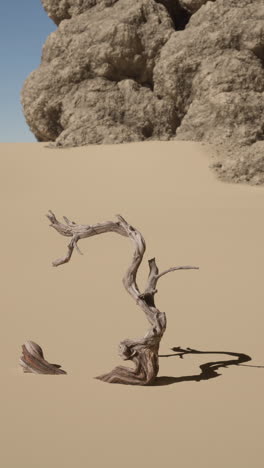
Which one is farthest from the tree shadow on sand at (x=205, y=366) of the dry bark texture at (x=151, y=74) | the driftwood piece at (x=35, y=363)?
the dry bark texture at (x=151, y=74)

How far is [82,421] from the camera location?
304cm

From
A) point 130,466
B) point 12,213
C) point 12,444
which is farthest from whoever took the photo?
point 12,213

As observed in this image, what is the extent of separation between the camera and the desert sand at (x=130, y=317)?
2.84 metres

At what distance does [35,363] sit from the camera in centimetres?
380

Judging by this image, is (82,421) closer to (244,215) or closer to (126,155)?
(244,215)

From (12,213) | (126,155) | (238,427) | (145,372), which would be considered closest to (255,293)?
(145,372)

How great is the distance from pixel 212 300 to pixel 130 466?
10.0ft

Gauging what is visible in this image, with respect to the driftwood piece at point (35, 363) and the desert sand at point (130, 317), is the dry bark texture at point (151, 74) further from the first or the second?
the driftwood piece at point (35, 363)

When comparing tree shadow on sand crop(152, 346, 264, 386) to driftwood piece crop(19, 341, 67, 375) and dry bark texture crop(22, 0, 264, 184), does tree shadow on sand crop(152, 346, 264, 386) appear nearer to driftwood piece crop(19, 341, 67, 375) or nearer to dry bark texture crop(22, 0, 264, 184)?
driftwood piece crop(19, 341, 67, 375)

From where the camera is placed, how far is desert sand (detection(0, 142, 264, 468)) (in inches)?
112

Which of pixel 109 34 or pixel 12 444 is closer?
pixel 12 444

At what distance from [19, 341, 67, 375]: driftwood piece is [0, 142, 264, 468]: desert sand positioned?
0.26 feet

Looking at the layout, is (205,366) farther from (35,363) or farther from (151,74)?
(151,74)

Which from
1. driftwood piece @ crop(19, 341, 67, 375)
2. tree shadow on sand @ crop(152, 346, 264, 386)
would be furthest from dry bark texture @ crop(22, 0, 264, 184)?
driftwood piece @ crop(19, 341, 67, 375)
